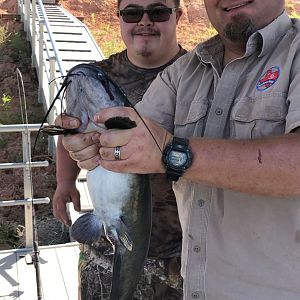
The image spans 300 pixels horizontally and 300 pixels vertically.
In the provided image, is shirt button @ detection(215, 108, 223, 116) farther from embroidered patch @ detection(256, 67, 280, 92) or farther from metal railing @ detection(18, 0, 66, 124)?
metal railing @ detection(18, 0, 66, 124)

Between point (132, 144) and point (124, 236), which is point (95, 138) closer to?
point (132, 144)

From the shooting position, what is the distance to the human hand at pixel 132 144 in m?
1.48

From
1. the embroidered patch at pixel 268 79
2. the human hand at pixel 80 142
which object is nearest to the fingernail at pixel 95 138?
the human hand at pixel 80 142

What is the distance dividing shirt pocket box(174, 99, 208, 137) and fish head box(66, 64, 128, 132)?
14.3 inches

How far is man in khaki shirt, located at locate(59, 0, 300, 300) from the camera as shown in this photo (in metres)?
1.49

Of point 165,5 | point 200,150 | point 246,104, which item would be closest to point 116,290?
point 200,150

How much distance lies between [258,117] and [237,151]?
0.78 ft

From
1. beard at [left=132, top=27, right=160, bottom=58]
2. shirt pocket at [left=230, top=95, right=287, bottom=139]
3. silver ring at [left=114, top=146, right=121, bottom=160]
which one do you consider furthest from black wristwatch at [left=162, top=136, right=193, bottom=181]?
beard at [left=132, top=27, right=160, bottom=58]

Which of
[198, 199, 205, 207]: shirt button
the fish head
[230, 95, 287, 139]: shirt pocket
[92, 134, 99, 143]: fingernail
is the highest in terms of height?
the fish head

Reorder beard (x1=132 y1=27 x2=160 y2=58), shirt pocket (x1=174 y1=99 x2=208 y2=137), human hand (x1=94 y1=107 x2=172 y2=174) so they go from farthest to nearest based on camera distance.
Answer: beard (x1=132 y1=27 x2=160 y2=58) → shirt pocket (x1=174 y1=99 x2=208 y2=137) → human hand (x1=94 y1=107 x2=172 y2=174)

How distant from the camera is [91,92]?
1582 mm

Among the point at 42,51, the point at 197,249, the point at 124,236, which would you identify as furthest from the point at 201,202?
the point at 42,51

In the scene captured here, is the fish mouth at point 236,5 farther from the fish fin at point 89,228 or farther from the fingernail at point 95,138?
the fish fin at point 89,228

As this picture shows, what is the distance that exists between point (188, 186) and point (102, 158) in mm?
466
